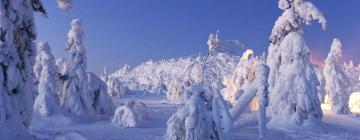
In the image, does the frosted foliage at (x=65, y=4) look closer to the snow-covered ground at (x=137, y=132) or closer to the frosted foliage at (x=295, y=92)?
the snow-covered ground at (x=137, y=132)

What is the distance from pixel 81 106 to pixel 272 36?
15.3 m

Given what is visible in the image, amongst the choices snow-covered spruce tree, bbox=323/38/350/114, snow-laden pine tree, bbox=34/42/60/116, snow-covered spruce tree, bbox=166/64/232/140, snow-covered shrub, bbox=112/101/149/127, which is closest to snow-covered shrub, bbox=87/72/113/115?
snow-laden pine tree, bbox=34/42/60/116

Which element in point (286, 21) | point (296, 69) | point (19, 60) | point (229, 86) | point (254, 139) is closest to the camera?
point (19, 60)

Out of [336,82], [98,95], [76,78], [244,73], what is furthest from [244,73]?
[76,78]

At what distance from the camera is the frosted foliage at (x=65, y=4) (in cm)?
1286

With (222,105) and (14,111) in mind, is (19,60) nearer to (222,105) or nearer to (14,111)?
(14,111)

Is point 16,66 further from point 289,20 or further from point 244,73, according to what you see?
point 244,73

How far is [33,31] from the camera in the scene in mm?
13297

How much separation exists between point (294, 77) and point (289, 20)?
14.3ft

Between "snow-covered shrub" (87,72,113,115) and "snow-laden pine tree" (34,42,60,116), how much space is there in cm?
492

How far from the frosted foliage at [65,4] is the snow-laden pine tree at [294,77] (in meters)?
20.9

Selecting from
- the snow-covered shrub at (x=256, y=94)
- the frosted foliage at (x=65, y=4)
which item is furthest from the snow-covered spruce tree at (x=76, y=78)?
the snow-covered shrub at (x=256, y=94)

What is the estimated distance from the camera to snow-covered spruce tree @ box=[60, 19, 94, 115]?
3628 cm

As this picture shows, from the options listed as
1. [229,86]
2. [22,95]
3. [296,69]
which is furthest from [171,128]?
[229,86]
